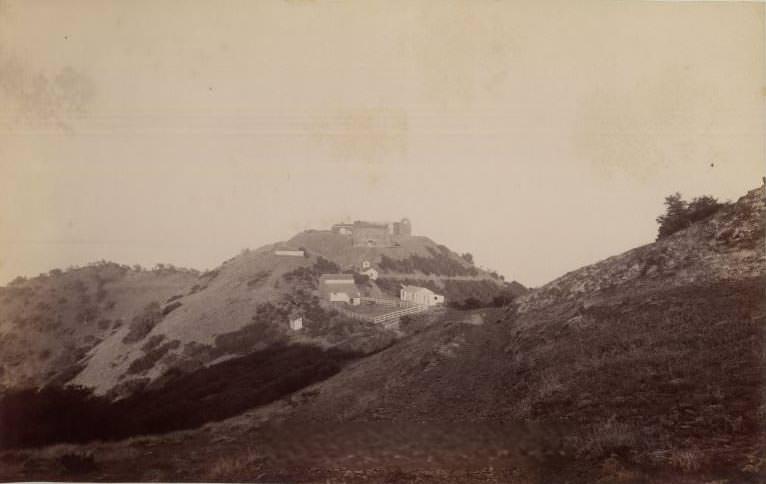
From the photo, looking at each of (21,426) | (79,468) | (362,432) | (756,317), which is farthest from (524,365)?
(21,426)

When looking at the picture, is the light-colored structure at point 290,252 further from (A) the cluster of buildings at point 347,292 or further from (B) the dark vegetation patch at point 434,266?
(B) the dark vegetation patch at point 434,266

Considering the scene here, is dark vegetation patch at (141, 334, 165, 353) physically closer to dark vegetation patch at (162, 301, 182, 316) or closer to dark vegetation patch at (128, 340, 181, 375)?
dark vegetation patch at (128, 340, 181, 375)

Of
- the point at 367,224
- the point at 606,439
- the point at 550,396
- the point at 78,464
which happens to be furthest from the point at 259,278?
the point at 606,439

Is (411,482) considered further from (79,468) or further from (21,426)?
(21,426)

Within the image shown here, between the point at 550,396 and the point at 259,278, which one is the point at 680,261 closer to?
the point at 550,396

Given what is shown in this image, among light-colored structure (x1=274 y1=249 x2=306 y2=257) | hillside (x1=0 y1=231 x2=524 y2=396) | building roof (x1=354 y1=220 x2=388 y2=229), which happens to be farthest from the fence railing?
light-colored structure (x1=274 y1=249 x2=306 y2=257)

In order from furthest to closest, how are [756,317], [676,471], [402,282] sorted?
[402,282] < [756,317] < [676,471]

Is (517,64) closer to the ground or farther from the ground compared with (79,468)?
farther from the ground
